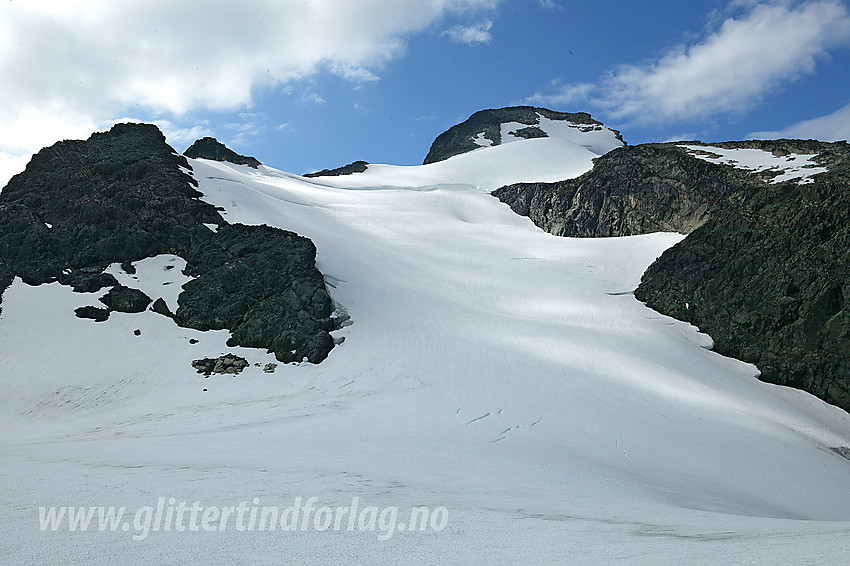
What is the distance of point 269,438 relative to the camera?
29.8 ft

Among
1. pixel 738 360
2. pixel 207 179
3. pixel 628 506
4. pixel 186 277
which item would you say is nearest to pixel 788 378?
pixel 738 360

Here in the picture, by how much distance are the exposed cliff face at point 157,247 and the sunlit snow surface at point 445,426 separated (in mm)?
984

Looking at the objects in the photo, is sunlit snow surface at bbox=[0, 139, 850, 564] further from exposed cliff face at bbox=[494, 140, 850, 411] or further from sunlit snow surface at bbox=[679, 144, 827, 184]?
sunlit snow surface at bbox=[679, 144, 827, 184]

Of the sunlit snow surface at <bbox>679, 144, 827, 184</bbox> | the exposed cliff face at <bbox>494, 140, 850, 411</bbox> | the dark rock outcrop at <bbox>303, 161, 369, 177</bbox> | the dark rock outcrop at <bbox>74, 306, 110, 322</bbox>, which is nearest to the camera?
the dark rock outcrop at <bbox>74, 306, 110, 322</bbox>

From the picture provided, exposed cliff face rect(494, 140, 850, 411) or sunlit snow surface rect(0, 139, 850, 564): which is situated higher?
exposed cliff face rect(494, 140, 850, 411)

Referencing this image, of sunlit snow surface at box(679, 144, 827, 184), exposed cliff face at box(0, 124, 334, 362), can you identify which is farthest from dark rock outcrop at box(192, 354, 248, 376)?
sunlit snow surface at box(679, 144, 827, 184)

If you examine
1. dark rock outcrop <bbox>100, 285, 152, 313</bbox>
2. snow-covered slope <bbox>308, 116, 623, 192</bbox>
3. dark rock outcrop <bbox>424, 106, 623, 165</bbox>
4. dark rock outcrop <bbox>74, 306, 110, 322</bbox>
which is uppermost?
dark rock outcrop <bbox>424, 106, 623, 165</bbox>

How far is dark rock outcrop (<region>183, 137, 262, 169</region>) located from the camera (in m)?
52.1

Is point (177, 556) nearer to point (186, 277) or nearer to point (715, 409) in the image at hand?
point (715, 409)

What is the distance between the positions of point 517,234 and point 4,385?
1127 inches

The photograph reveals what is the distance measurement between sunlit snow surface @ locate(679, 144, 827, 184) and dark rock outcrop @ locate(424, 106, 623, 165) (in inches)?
1832

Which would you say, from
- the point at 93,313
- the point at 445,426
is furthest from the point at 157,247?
the point at 445,426

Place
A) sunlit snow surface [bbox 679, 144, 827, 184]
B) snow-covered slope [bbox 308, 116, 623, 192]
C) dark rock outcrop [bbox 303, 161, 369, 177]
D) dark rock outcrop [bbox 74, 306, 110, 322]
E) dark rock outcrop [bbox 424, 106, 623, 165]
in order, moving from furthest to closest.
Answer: dark rock outcrop [bbox 424, 106, 623, 165] → dark rock outcrop [bbox 303, 161, 369, 177] → snow-covered slope [bbox 308, 116, 623, 192] → sunlit snow surface [bbox 679, 144, 827, 184] → dark rock outcrop [bbox 74, 306, 110, 322]

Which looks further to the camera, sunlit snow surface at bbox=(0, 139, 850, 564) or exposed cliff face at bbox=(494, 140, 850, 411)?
exposed cliff face at bbox=(494, 140, 850, 411)
